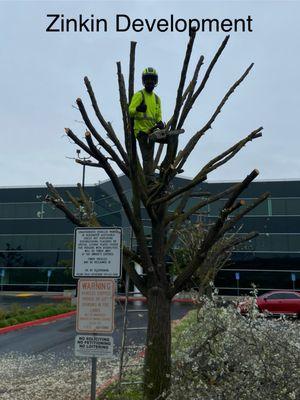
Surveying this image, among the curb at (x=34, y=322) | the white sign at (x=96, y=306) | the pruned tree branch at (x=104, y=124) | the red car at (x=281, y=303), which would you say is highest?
the pruned tree branch at (x=104, y=124)

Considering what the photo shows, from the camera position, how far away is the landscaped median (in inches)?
681

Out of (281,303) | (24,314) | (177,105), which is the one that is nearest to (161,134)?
(177,105)

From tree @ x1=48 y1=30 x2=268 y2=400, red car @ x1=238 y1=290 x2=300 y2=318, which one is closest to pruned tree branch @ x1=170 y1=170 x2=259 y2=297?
tree @ x1=48 y1=30 x2=268 y2=400

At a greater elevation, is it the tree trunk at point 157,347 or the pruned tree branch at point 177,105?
the pruned tree branch at point 177,105

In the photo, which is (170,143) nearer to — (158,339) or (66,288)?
(158,339)

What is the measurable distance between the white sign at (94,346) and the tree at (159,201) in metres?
0.77

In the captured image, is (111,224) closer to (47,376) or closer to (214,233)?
(47,376)

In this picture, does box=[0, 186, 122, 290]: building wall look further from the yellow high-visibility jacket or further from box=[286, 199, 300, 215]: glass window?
the yellow high-visibility jacket

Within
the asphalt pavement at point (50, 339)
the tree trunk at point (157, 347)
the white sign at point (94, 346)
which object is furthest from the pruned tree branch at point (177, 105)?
the asphalt pavement at point (50, 339)

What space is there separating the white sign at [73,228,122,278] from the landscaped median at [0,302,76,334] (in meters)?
12.1

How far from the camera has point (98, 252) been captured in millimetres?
5520

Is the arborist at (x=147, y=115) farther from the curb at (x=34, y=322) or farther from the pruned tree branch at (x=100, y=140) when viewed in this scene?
the curb at (x=34, y=322)

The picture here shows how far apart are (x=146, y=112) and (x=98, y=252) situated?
2.06 m

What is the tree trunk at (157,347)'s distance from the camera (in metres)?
5.73
